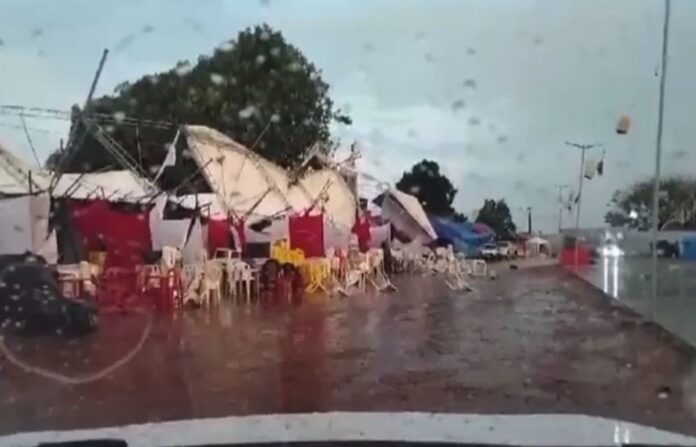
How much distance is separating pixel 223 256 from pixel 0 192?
3582 millimetres

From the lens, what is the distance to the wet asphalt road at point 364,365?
5.16 metres

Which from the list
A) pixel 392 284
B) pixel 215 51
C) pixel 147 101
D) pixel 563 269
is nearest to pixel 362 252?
pixel 392 284

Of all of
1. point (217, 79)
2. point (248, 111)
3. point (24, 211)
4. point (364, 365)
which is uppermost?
point (217, 79)

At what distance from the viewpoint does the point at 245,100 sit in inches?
301

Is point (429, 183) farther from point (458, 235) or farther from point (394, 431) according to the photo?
point (458, 235)

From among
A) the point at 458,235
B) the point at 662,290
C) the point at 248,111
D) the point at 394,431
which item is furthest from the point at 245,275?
the point at 394,431

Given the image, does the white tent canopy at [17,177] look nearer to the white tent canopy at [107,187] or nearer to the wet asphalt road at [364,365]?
the white tent canopy at [107,187]

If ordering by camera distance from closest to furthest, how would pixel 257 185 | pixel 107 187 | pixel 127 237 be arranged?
pixel 257 185, pixel 107 187, pixel 127 237

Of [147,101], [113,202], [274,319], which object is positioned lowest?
[274,319]

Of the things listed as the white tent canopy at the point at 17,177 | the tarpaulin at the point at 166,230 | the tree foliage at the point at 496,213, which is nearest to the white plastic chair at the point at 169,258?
the tarpaulin at the point at 166,230

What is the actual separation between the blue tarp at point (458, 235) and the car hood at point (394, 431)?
7384mm

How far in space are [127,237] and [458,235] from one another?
399 cm

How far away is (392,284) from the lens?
15195 mm

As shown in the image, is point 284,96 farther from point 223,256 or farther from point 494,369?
point 223,256
